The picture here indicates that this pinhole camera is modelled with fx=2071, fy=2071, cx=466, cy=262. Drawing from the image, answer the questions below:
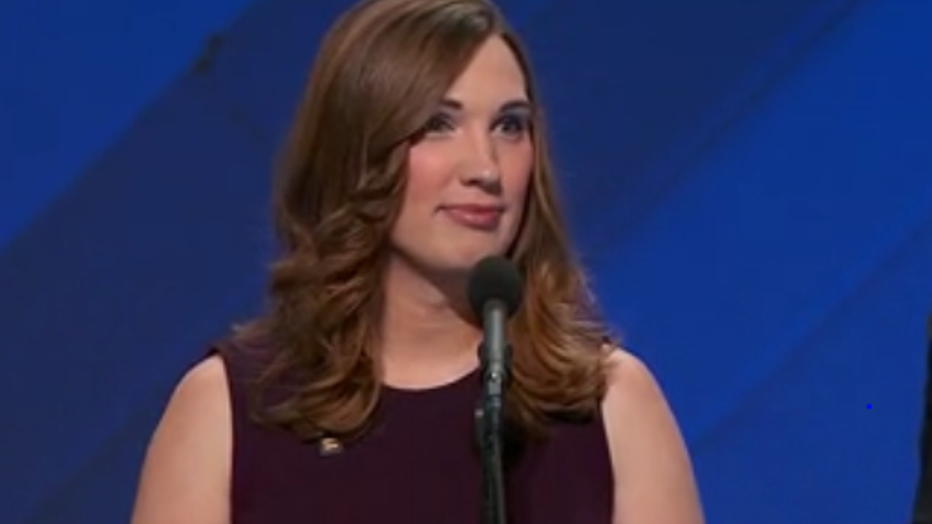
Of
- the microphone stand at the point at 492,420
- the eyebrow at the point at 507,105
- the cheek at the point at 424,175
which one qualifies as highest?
the eyebrow at the point at 507,105

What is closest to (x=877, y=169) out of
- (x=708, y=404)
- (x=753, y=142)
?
(x=753, y=142)

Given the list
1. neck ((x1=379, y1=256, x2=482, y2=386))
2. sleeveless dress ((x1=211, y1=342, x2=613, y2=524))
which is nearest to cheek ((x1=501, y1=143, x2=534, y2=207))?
neck ((x1=379, y1=256, x2=482, y2=386))

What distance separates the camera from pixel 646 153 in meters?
2.85

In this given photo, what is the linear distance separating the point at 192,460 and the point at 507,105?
0.49 m

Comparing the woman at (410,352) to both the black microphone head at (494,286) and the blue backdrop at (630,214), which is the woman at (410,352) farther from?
the blue backdrop at (630,214)

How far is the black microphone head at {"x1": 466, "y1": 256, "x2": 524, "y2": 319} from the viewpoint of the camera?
5.76 feet

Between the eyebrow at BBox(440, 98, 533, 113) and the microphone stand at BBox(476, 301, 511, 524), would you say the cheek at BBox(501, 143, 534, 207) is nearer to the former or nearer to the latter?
the eyebrow at BBox(440, 98, 533, 113)

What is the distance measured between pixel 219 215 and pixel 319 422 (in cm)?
85

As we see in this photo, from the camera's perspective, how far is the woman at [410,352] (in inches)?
81.4

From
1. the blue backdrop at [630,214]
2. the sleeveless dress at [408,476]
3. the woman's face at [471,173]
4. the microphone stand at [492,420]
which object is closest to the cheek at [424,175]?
the woman's face at [471,173]

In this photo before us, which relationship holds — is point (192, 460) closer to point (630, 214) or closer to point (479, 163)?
point (479, 163)

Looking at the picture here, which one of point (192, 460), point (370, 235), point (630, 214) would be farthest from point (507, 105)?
point (630, 214)

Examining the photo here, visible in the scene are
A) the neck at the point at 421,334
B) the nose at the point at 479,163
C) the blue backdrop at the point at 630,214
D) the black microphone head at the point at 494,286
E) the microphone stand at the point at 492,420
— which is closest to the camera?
the microphone stand at the point at 492,420

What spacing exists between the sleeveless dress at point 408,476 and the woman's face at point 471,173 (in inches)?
7.6
